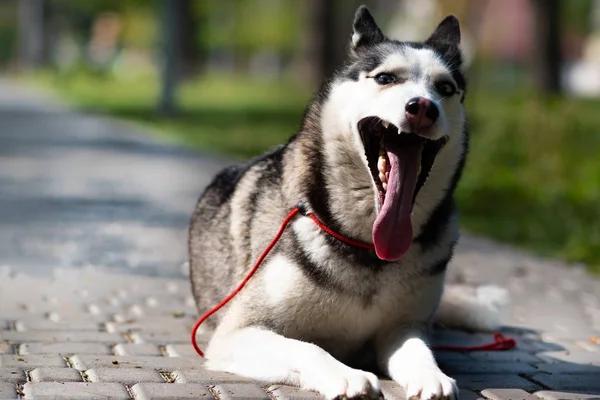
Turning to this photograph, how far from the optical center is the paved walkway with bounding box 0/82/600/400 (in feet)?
14.9

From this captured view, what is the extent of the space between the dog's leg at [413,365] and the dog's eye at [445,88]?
1.08m

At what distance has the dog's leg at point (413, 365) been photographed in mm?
4141

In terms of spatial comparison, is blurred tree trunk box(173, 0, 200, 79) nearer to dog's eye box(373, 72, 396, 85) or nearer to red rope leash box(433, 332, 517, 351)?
red rope leash box(433, 332, 517, 351)

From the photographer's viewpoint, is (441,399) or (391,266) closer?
(441,399)

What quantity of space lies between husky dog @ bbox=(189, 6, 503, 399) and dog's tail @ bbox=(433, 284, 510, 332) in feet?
3.66

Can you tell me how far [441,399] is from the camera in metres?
4.09

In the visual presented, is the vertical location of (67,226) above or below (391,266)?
below

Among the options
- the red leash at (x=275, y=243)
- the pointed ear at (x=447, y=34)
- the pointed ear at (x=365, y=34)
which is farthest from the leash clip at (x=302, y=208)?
the pointed ear at (x=447, y=34)

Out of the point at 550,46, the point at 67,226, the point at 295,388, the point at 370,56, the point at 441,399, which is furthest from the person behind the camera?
the point at 550,46

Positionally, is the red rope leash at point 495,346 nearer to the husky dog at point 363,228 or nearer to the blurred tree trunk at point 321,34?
the husky dog at point 363,228

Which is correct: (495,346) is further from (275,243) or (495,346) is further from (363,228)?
(275,243)

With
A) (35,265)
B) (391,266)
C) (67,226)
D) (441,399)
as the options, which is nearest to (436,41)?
(391,266)

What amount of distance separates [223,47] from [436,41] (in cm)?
6824

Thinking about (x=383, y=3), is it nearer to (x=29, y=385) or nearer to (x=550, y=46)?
(x=550, y=46)
